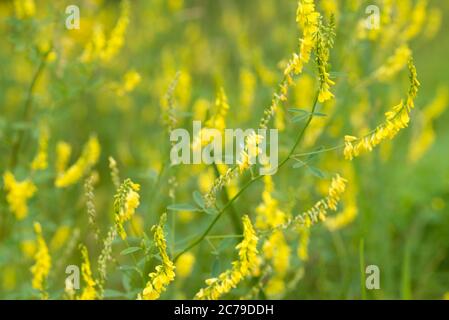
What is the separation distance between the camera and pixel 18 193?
1995 millimetres

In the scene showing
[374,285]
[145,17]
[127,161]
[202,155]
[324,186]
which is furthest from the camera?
[145,17]

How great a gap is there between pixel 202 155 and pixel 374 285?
0.62 m

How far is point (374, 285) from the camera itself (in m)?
1.88

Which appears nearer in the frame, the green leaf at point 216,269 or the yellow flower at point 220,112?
the green leaf at point 216,269

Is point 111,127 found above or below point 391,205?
above

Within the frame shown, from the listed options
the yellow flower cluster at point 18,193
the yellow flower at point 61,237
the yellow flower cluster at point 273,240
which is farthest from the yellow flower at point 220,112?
the yellow flower at point 61,237

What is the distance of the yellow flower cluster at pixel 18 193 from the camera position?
1994 millimetres

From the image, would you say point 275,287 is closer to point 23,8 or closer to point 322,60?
point 322,60

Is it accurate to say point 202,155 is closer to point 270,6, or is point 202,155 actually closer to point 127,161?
point 127,161

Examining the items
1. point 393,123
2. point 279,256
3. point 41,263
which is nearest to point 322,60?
point 393,123

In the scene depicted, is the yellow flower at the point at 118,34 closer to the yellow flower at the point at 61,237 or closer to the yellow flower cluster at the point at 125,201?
the yellow flower at the point at 61,237

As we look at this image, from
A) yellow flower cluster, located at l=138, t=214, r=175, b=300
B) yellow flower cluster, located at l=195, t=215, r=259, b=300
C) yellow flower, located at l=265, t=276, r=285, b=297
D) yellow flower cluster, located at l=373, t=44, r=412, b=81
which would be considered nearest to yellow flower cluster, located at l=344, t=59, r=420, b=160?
yellow flower cluster, located at l=195, t=215, r=259, b=300
